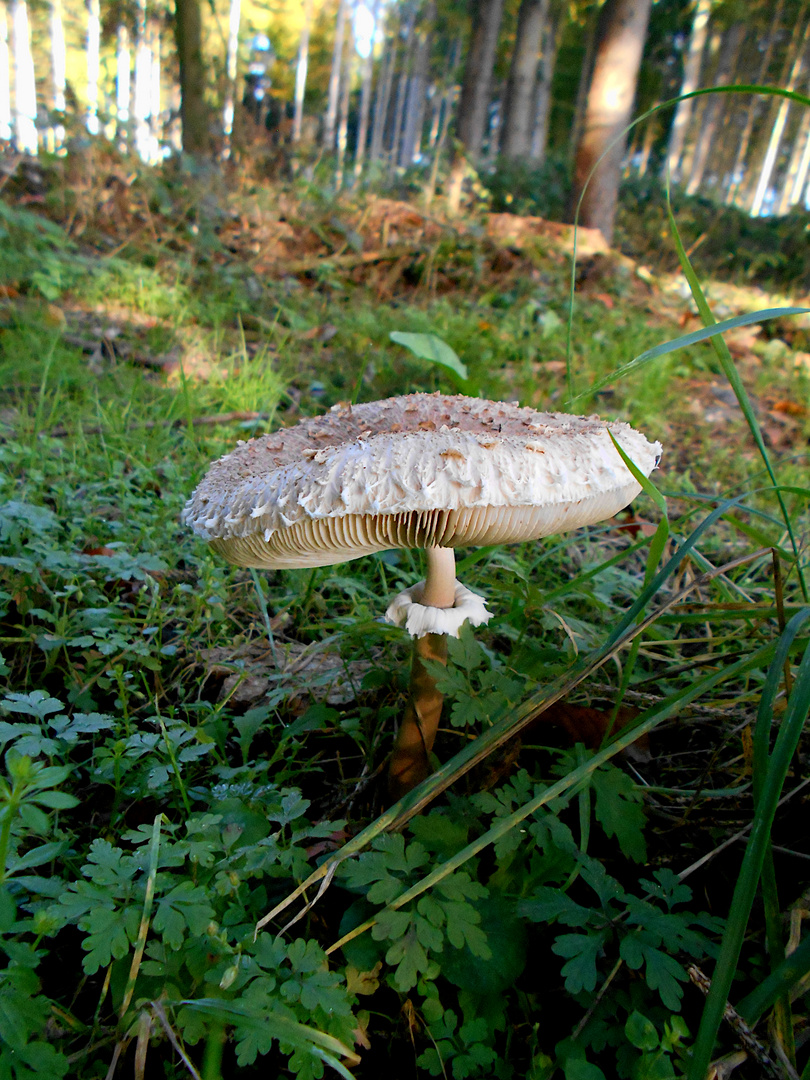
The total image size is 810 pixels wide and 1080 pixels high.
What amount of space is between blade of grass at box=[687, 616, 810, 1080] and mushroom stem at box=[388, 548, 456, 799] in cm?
87

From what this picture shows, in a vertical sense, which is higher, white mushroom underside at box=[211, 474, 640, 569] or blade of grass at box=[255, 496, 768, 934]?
white mushroom underside at box=[211, 474, 640, 569]

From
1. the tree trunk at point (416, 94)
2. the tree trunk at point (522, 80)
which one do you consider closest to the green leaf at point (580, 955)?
the tree trunk at point (522, 80)

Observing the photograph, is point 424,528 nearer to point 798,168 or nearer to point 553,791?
point 553,791

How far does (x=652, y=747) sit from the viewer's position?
2043 millimetres

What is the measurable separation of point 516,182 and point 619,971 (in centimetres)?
1629

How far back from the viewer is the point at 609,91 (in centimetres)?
896

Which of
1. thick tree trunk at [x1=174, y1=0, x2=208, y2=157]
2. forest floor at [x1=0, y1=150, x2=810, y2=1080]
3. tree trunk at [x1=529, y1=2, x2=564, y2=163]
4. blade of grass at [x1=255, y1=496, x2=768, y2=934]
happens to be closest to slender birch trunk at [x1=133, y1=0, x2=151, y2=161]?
tree trunk at [x1=529, y1=2, x2=564, y2=163]

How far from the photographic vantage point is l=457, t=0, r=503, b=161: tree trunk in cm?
1580

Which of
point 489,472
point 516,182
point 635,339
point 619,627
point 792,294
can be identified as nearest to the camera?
point 489,472

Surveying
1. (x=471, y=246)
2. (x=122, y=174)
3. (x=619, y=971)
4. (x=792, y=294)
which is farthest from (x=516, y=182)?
(x=619, y=971)

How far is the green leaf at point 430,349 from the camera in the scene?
11.9ft

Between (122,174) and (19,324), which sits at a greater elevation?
(122,174)

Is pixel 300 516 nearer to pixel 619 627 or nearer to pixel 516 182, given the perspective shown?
pixel 619 627

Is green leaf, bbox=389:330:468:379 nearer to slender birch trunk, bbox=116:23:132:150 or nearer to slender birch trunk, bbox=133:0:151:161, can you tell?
slender birch trunk, bbox=133:0:151:161
